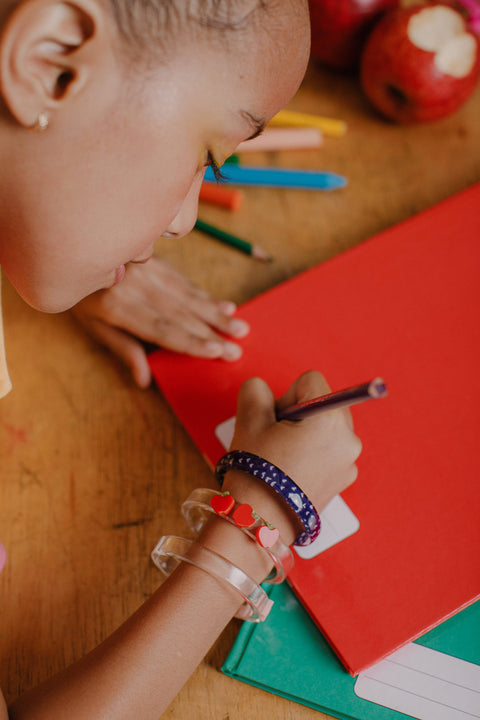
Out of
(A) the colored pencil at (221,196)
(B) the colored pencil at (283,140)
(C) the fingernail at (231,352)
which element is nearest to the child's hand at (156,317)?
(C) the fingernail at (231,352)

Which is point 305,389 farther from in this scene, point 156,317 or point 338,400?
point 156,317

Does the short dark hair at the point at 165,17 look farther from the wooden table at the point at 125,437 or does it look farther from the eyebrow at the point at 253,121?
the wooden table at the point at 125,437

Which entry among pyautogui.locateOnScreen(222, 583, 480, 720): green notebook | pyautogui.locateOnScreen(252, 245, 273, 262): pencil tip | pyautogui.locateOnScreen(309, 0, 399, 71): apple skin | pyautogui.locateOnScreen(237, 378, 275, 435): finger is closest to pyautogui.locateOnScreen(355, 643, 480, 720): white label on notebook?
pyautogui.locateOnScreen(222, 583, 480, 720): green notebook

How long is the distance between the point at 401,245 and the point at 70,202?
390 millimetres

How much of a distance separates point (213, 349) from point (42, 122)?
0.96 feet

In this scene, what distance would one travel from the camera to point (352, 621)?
0.51 m

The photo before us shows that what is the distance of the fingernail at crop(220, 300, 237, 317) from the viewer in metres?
0.67

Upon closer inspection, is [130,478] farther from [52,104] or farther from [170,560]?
[52,104]

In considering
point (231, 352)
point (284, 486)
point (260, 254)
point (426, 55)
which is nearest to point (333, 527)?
point (284, 486)

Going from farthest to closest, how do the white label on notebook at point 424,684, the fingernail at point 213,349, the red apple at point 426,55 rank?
the red apple at point 426,55 → the fingernail at point 213,349 → the white label on notebook at point 424,684

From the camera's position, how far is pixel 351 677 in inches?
19.7

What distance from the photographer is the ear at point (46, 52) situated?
355 millimetres

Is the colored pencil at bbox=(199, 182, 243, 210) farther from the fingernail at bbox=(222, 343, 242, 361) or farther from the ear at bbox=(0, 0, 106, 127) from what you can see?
the ear at bbox=(0, 0, 106, 127)

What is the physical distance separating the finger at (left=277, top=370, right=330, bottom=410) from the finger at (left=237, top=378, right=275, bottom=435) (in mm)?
13
